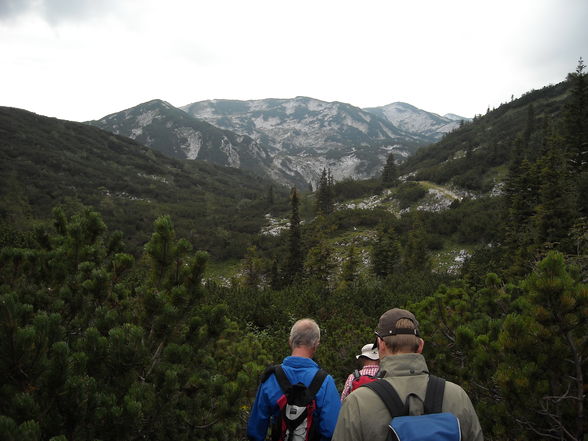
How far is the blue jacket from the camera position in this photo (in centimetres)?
250

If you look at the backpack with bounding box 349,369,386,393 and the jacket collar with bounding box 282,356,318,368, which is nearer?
the jacket collar with bounding box 282,356,318,368

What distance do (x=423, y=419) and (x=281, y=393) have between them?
1146mm

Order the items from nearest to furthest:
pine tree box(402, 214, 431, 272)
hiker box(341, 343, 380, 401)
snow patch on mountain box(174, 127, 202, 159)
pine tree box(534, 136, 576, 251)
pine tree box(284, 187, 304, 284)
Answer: hiker box(341, 343, 380, 401), pine tree box(534, 136, 576, 251), pine tree box(402, 214, 431, 272), pine tree box(284, 187, 304, 284), snow patch on mountain box(174, 127, 202, 159)

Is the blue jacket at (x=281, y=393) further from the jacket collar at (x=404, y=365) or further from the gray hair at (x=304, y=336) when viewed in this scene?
the jacket collar at (x=404, y=365)

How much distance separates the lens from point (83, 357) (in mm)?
2178

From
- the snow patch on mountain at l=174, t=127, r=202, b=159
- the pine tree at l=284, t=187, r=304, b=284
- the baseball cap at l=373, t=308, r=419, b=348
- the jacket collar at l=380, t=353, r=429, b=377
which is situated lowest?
the pine tree at l=284, t=187, r=304, b=284

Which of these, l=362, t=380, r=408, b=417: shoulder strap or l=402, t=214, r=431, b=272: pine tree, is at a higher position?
l=362, t=380, r=408, b=417: shoulder strap

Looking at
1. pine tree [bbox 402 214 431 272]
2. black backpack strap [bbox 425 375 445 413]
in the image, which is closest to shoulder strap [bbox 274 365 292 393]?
black backpack strap [bbox 425 375 445 413]

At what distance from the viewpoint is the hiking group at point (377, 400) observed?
1.81 m

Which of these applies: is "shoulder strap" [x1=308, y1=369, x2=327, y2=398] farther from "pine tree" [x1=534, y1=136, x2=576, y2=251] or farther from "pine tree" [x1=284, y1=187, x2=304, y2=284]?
"pine tree" [x1=284, y1=187, x2=304, y2=284]

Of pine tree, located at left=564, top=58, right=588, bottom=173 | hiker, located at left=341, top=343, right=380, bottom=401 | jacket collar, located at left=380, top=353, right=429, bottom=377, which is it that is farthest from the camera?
pine tree, located at left=564, top=58, right=588, bottom=173

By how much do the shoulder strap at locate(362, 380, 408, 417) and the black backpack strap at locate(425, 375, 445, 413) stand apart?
0.44 feet

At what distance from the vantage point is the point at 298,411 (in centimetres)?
250

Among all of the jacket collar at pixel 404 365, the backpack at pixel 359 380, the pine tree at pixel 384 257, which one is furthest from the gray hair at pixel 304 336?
the pine tree at pixel 384 257
